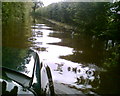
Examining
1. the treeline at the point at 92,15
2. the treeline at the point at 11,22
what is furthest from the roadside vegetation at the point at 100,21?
the treeline at the point at 11,22

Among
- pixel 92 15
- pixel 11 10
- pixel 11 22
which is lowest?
pixel 11 22

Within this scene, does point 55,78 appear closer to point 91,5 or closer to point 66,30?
point 91,5

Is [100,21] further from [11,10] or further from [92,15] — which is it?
[11,10]

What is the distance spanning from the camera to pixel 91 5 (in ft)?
19.1

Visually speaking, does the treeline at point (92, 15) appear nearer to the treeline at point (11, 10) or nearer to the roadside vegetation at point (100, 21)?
the roadside vegetation at point (100, 21)

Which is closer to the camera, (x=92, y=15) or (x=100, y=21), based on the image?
(x=100, y=21)

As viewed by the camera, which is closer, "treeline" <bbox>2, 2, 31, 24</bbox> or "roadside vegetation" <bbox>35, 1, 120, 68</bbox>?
"roadside vegetation" <bbox>35, 1, 120, 68</bbox>

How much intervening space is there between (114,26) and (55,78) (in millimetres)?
1457

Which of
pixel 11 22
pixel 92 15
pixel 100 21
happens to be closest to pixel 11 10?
pixel 11 22

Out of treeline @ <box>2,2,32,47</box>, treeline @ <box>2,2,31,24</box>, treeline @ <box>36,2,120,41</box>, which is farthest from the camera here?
treeline @ <box>36,2,120,41</box>

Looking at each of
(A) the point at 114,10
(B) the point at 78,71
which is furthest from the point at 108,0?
(B) the point at 78,71

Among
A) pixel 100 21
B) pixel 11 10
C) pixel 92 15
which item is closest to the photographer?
pixel 11 10

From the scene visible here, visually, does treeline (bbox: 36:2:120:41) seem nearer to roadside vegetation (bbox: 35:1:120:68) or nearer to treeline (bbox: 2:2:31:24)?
roadside vegetation (bbox: 35:1:120:68)

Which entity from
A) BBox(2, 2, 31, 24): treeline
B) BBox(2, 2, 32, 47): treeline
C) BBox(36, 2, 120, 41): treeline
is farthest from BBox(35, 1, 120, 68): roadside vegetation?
BBox(2, 2, 31, 24): treeline
